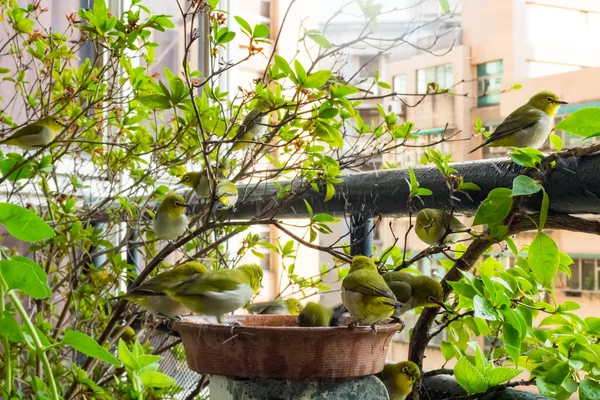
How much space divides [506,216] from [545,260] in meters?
0.07

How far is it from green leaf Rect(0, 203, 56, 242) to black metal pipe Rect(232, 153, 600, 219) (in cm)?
46

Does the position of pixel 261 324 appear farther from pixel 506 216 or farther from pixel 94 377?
pixel 94 377

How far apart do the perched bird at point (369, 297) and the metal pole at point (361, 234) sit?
0.29m

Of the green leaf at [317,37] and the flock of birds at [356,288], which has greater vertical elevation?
the green leaf at [317,37]

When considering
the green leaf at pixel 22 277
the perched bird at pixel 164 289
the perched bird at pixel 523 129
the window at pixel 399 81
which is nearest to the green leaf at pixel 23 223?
the green leaf at pixel 22 277

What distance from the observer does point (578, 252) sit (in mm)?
1510

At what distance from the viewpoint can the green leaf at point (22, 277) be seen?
0.46m

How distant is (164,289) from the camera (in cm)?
83

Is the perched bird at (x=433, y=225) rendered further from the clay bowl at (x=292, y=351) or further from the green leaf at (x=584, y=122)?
the green leaf at (x=584, y=122)

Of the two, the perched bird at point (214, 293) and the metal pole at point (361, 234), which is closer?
the perched bird at point (214, 293)

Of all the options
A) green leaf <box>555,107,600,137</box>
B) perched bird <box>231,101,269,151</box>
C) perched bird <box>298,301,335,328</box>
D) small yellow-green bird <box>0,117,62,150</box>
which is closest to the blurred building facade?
perched bird <box>231,101,269,151</box>

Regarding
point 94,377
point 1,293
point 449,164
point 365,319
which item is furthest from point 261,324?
point 94,377

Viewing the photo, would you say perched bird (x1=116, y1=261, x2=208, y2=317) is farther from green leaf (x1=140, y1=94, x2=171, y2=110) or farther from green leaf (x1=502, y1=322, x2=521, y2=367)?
green leaf (x1=502, y1=322, x2=521, y2=367)

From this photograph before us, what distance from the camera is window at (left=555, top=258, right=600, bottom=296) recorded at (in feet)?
4.54
